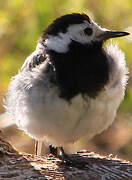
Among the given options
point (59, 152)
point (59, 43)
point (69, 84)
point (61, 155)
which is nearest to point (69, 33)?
point (59, 43)

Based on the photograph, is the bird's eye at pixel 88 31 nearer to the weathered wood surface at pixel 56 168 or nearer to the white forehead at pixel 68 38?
the white forehead at pixel 68 38

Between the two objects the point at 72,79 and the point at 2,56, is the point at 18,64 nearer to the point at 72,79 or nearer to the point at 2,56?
the point at 2,56

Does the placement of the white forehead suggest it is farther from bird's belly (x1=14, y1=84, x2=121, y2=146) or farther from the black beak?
bird's belly (x1=14, y1=84, x2=121, y2=146)

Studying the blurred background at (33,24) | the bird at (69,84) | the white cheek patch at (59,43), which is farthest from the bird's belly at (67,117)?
the blurred background at (33,24)

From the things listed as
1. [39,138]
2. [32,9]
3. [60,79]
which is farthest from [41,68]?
[32,9]

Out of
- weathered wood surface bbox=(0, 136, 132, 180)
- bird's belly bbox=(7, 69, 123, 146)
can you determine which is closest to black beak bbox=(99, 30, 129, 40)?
bird's belly bbox=(7, 69, 123, 146)

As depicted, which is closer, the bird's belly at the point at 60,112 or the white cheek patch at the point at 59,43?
the bird's belly at the point at 60,112

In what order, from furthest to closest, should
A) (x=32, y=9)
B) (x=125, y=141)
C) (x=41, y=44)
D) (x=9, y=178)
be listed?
(x=125, y=141)
(x=32, y=9)
(x=41, y=44)
(x=9, y=178)
